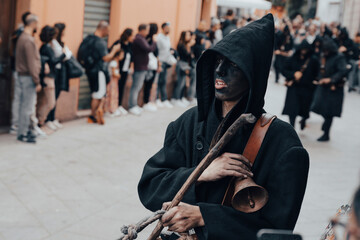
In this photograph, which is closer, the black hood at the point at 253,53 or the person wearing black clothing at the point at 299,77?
the black hood at the point at 253,53

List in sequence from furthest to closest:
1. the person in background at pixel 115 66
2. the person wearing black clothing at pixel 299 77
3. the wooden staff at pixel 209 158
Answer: the person in background at pixel 115 66 → the person wearing black clothing at pixel 299 77 → the wooden staff at pixel 209 158

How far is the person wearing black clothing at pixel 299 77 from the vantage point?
37.9 feet

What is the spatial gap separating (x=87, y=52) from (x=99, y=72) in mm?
485

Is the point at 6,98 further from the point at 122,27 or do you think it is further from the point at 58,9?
the point at 122,27

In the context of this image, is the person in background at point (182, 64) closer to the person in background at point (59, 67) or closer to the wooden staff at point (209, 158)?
the person in background at point (59, 67)

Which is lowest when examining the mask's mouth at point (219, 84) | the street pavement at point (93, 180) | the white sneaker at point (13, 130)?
the street pavement at point (93, 180)

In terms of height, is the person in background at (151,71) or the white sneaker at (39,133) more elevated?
the person in background at (151,71)

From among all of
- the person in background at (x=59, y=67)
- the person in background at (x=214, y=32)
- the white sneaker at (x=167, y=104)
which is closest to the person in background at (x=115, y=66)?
the person in background at (x=59, y=67)

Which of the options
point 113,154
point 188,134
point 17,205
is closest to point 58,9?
point 113,154

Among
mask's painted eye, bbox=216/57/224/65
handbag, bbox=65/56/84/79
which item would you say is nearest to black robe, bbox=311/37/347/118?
handbag, bbox=65/56/84/79

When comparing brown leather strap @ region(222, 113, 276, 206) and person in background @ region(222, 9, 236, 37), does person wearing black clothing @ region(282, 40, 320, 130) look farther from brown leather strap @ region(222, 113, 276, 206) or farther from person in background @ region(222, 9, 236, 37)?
brown leather strap @ region(222, 113, 276, 206)

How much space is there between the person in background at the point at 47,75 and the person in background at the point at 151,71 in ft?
11.5

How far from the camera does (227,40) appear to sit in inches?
102

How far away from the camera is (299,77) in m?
11.5
